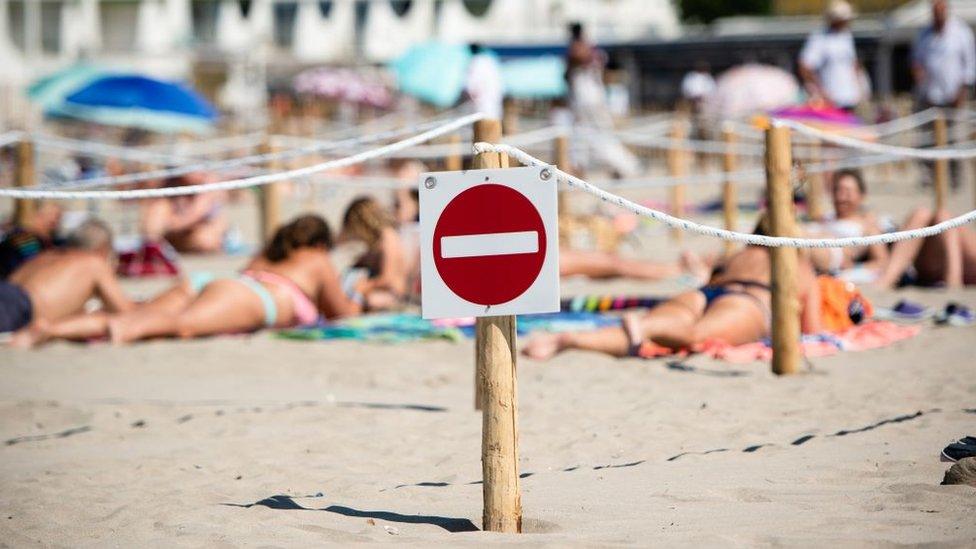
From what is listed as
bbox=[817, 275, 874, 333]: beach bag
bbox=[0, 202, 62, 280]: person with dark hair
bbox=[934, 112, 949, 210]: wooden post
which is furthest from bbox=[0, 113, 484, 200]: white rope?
bbox=[934, 112, 949, 210]: wooden post

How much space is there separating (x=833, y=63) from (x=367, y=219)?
6908 mm

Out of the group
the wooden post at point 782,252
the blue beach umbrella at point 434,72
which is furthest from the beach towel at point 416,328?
the blue beach umbrella at point 434,72

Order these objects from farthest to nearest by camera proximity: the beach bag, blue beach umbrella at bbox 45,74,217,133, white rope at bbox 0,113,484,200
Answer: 1. blue beach umbrella at bbox 45,74,217,133
2. the beach bag
3. white rope at bbox 0,113,484,200

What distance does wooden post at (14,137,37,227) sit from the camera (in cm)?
932

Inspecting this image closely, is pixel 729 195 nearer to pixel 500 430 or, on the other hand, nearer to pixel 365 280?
pixel 365 280

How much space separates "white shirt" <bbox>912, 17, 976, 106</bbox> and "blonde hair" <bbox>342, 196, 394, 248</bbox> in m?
7.02

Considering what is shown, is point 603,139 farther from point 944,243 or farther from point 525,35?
point 525,35

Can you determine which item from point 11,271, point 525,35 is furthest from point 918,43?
point 525,35

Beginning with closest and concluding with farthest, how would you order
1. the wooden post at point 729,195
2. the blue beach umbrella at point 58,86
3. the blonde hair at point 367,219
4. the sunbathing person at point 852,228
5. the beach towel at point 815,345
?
1. the beach towel at point 815,345
2. the sunbathing person at point 852,228
3. the blonde hair at point 367,219
4. the wooden post at point 729,195
5. the blue beach umbrella at point 58,86

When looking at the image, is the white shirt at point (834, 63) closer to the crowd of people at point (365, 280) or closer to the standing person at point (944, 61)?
the standing person at point (944, 61)

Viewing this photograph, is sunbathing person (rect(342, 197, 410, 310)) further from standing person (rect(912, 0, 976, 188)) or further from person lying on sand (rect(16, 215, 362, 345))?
standing person (rect(912, 0, 976, 188))

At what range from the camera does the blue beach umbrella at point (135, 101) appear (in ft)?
53.9

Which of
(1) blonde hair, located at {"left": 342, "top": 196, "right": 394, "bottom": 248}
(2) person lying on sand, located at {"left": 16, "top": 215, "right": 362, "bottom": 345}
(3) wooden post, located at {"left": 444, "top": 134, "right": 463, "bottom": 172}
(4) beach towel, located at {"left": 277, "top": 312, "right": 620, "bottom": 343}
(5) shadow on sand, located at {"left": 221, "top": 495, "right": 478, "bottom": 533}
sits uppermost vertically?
(3) wooden post, located at {"left": 444, "top": 134, "right": 463, "bottom": 172}

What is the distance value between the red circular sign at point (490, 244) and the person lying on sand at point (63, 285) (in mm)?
4889
